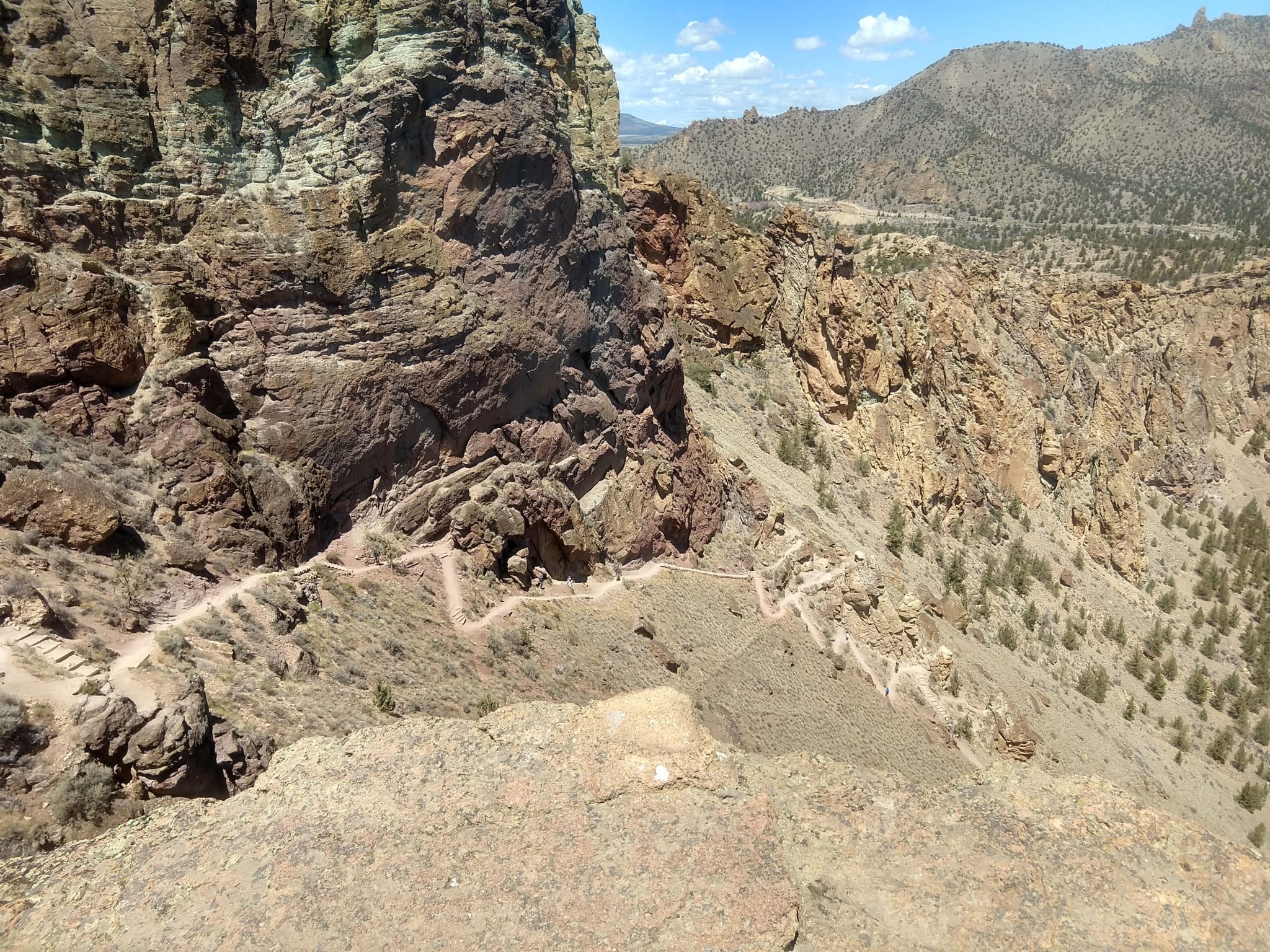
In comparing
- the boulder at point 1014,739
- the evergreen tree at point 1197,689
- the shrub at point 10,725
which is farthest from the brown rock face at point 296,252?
the evergreen tree at point 1197,689

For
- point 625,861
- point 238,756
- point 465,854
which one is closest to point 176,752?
point 238,756

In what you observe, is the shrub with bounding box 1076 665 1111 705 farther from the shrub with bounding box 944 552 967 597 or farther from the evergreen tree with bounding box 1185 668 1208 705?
the evergreen tree with bounding box 1185 668 1208 705

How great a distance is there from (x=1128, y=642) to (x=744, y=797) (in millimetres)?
37829

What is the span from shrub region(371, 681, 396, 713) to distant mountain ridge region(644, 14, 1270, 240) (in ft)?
332

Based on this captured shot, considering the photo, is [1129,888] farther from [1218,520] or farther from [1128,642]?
[1218,520]

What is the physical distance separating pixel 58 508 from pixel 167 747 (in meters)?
5.41

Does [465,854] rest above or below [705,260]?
below

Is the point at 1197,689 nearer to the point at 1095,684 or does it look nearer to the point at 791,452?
the point at 1095,684

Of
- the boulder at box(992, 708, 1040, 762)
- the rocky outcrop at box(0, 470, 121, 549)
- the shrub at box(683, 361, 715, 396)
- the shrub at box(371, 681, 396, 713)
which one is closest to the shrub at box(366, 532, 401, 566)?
the shrub at box(371, 681, 396, 713)

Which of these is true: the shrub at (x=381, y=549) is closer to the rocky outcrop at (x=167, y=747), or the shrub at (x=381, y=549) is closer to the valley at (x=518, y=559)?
the valley at (x=518, y=559)

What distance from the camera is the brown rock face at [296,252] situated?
12.6 metres

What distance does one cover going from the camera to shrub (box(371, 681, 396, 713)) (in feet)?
37.0

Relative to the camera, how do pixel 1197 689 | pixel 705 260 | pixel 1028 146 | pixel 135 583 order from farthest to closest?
pixel 1028 146 < pixel 705 260 < pixel 1197 689 < pixel 135 583

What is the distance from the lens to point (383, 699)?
37.3ft
